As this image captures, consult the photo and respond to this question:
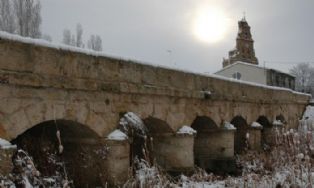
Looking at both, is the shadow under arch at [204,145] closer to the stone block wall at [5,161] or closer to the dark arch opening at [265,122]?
the dark arch opening at [265,122]

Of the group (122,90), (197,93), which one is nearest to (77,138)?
(122,90)

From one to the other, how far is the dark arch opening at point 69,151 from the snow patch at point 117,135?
20 cm

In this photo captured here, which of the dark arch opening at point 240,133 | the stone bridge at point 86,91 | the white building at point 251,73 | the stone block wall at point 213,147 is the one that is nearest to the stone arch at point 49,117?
the stone bridge at point 86,91

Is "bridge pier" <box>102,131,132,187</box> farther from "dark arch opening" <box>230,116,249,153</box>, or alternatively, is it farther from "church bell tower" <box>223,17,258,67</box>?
"church bell tower" <box>223,17,258,67</box>

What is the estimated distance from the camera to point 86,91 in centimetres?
543

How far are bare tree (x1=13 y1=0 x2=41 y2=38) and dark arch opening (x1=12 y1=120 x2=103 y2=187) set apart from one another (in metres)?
18.1

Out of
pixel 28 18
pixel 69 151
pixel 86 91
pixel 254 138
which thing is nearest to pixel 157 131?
pixel 69 151

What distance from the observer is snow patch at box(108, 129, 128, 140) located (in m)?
5.80

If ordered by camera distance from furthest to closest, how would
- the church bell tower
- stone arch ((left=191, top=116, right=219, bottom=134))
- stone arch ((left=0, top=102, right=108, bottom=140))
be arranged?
the church bell tower → stone arch ((left=191, top=116, right=219, bottom=134)) → stone arch ((left=0, top=102, right=108, bottom=140))

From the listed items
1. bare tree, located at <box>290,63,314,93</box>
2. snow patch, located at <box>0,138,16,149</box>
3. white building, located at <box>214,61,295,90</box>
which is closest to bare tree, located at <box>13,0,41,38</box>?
white building, located at <box>214,61,295,90</box>

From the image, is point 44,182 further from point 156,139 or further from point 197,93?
point 197,93

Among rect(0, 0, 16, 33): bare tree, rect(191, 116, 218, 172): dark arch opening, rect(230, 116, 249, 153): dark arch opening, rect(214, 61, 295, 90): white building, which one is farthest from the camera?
rect(214, 61, 295, 90): white building

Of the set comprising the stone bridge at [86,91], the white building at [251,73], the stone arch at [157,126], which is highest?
the white building at [251,73]

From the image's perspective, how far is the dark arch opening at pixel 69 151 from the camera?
5.82m
